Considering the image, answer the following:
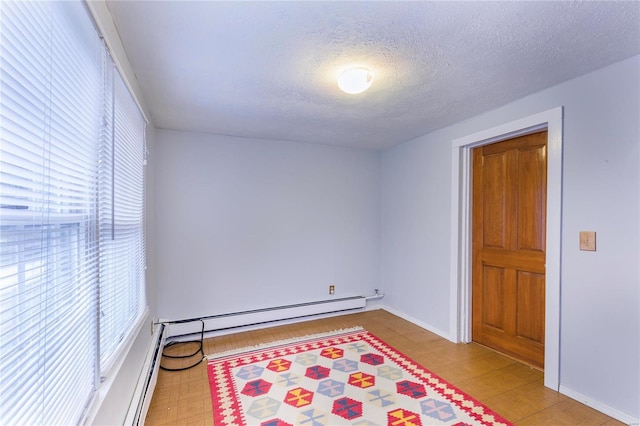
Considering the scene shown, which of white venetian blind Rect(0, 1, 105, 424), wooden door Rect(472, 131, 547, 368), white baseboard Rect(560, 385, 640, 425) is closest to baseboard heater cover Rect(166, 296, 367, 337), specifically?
wooden door Rect(472, 131, 547, 368)

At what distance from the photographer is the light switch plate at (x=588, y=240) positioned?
78.8 inches

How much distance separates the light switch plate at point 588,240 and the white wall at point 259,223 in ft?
8.07

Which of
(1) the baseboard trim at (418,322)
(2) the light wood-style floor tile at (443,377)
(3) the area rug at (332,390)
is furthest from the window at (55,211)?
(1) the baseboard trim at (418,322)

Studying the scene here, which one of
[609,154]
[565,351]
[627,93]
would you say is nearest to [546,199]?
[609,154]

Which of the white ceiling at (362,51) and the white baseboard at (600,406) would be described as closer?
the white ceiling at (362,51)

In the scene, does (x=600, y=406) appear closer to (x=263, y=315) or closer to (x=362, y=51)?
(x=362, y=51)

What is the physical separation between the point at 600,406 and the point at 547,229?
1205 millimetres

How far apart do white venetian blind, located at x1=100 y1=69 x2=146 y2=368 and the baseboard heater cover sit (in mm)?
1042

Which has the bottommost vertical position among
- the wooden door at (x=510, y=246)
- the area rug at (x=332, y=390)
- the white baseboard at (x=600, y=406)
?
the area rug at (x=332, y=390)

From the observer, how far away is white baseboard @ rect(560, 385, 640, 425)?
5.99 feet

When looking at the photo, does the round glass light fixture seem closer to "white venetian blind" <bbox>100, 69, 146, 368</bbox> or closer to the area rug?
"white venetian blind" <bbox>100, 69, 146, 368</bbox>

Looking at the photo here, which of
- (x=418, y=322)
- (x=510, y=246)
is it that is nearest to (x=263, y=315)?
(x=418, y=322)

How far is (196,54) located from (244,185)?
6.27ft

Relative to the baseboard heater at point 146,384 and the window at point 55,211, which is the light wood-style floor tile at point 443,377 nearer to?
the baseboard heater at point 146,384
